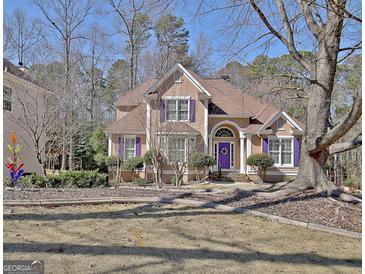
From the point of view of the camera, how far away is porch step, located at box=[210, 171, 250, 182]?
17594mm

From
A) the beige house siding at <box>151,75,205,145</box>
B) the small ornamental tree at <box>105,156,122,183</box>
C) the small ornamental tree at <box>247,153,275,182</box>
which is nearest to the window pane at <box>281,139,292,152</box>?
the small ornamental tree at <box>247,153,275,182</box>

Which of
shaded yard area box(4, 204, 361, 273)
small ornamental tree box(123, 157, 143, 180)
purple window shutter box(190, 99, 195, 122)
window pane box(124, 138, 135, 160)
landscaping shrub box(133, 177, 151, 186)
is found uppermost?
purple window shutter box(190, 99, 195, 122)

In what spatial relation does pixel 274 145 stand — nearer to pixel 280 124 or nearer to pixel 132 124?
pixel 280 124

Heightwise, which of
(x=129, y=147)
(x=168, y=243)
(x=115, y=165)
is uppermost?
(x=129, y=147)

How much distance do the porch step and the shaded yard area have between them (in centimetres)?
1143

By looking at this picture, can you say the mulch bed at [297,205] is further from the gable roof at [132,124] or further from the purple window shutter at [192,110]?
the gable roof at [132,124]

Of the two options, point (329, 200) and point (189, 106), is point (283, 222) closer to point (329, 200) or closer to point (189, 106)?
point (329, 200)

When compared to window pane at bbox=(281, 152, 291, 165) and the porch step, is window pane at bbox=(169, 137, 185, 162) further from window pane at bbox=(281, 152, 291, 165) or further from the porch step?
window pane at bbox=(281, 152, 291, 165)

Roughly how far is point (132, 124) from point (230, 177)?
20.3ft

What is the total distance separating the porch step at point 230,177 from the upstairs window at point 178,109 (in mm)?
3534

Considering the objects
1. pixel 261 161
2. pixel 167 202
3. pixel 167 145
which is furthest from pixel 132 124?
pixel 167 202

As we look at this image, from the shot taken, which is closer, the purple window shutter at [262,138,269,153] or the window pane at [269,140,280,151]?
the purple window shutter at [262,138,269,153]

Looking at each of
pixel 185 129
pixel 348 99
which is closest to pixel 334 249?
pixel 185 129

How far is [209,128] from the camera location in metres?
18.0
